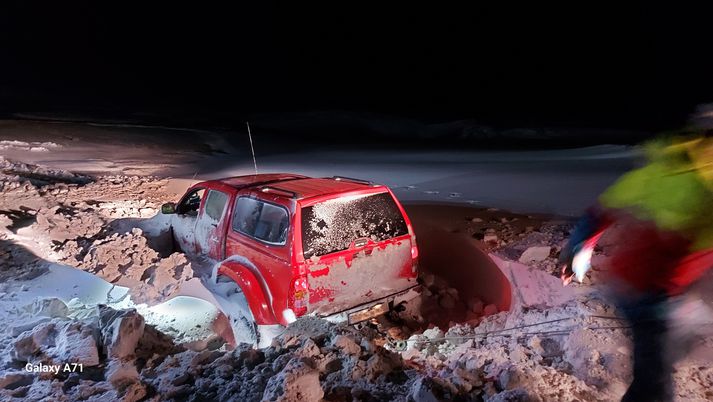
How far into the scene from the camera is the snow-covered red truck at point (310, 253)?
15.4ft

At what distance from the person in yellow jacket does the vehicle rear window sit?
74.0 inches

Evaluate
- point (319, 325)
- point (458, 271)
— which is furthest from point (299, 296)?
point (458, 271)

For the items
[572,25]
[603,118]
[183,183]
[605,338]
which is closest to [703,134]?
[605,338]

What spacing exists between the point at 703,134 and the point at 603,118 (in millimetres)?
23085

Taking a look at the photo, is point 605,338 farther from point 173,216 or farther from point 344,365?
point 173,216

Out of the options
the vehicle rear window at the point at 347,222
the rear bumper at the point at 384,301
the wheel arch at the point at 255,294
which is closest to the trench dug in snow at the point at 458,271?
the rear bumper at the point at 384,301

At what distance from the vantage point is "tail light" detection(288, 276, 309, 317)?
462cm

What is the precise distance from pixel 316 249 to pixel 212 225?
1.60 meters

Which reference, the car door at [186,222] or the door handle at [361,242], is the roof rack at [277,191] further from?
the car door at [186,222]

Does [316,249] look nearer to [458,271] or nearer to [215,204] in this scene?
[215,204]

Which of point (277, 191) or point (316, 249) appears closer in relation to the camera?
point (316, 249)

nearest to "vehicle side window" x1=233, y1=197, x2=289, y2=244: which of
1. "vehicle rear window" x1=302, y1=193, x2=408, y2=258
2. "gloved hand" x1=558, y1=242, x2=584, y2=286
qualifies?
"vehicle rear window" x1=302, y1=193, x2=408, y2=258

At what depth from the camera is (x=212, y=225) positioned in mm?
5742

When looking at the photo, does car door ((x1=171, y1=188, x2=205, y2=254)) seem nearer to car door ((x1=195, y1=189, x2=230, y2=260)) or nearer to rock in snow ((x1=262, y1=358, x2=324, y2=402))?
car door ((x1=195, y1=189, x2=230, y2=260))
